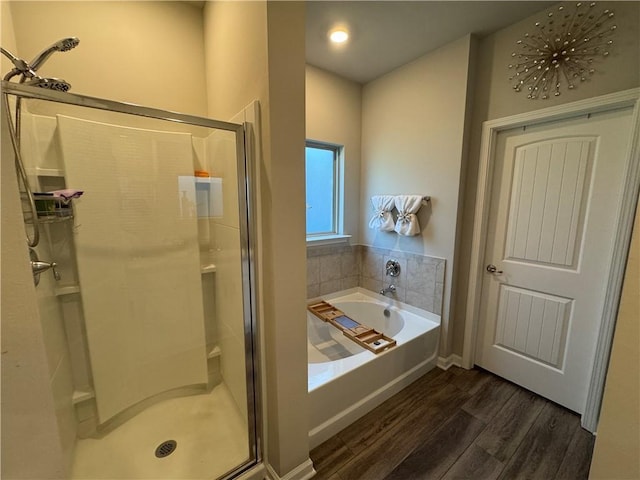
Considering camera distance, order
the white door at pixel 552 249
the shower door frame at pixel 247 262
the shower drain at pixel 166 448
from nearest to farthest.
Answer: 1. the shower door frame at pixel 247 262
2. the shower drain at pixel 166 448
3. the white door at pixel 552 249

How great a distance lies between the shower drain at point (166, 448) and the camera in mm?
1407

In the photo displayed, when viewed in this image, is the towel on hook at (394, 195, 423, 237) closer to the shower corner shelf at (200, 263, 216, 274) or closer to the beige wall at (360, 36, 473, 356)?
the beige wall at (360, 36, 473, 356)

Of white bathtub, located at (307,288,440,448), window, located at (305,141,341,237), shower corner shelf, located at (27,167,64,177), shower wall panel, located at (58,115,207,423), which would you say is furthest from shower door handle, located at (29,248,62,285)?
→ window, located at (305,141,341,237)

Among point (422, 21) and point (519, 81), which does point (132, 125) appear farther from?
point (519, 81)

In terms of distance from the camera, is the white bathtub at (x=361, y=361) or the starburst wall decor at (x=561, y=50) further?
the white bathtub at (x=361, y=361)

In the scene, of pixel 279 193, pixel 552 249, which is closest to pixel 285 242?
pixel 279 193

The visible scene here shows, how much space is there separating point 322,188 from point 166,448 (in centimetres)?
230

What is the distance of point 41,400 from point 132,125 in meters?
1.38

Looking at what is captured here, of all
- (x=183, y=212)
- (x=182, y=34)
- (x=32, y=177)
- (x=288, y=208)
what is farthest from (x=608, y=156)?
(x=32, y=177)

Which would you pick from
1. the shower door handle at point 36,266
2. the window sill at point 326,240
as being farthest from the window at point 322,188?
the shower door handle at point 36,266

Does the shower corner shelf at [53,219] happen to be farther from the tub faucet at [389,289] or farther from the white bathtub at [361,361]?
the tub faucet at [389,289]

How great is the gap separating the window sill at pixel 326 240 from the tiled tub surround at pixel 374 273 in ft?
0.18

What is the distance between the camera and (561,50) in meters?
1.59

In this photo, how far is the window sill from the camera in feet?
8.20
